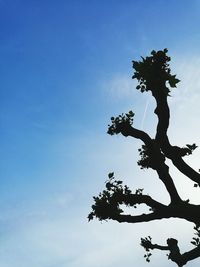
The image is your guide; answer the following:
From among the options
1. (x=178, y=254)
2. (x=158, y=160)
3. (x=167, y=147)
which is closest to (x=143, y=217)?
(x=178, y=254)

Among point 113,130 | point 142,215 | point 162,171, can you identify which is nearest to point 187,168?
point 162,171

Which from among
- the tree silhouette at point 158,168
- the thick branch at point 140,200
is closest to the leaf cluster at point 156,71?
the tree silhouette at point 158,168

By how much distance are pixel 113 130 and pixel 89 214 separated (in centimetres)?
391

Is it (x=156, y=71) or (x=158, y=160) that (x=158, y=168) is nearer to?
(x=158, y=160)

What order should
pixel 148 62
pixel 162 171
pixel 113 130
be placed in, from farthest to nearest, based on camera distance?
pixel 113 130, pixel 162 171, pixel 148 62

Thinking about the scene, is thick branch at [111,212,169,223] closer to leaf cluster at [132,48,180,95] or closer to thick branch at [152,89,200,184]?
thick branch at [152,89,200,184]

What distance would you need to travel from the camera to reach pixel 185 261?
13078mm

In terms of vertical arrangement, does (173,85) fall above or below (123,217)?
above

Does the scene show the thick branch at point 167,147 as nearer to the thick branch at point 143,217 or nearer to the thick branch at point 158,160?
the thick branch at point 158,160

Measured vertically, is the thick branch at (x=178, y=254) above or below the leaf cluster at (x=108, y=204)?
below

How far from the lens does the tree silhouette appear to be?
42.8ft

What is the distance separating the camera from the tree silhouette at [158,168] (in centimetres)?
1303

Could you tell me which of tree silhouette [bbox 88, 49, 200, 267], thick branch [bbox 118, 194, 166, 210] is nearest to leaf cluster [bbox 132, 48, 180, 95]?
tree silhouette [bbox 88, 49, 200, 267]

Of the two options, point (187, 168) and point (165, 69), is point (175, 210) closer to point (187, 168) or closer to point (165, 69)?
point (187, 168)
